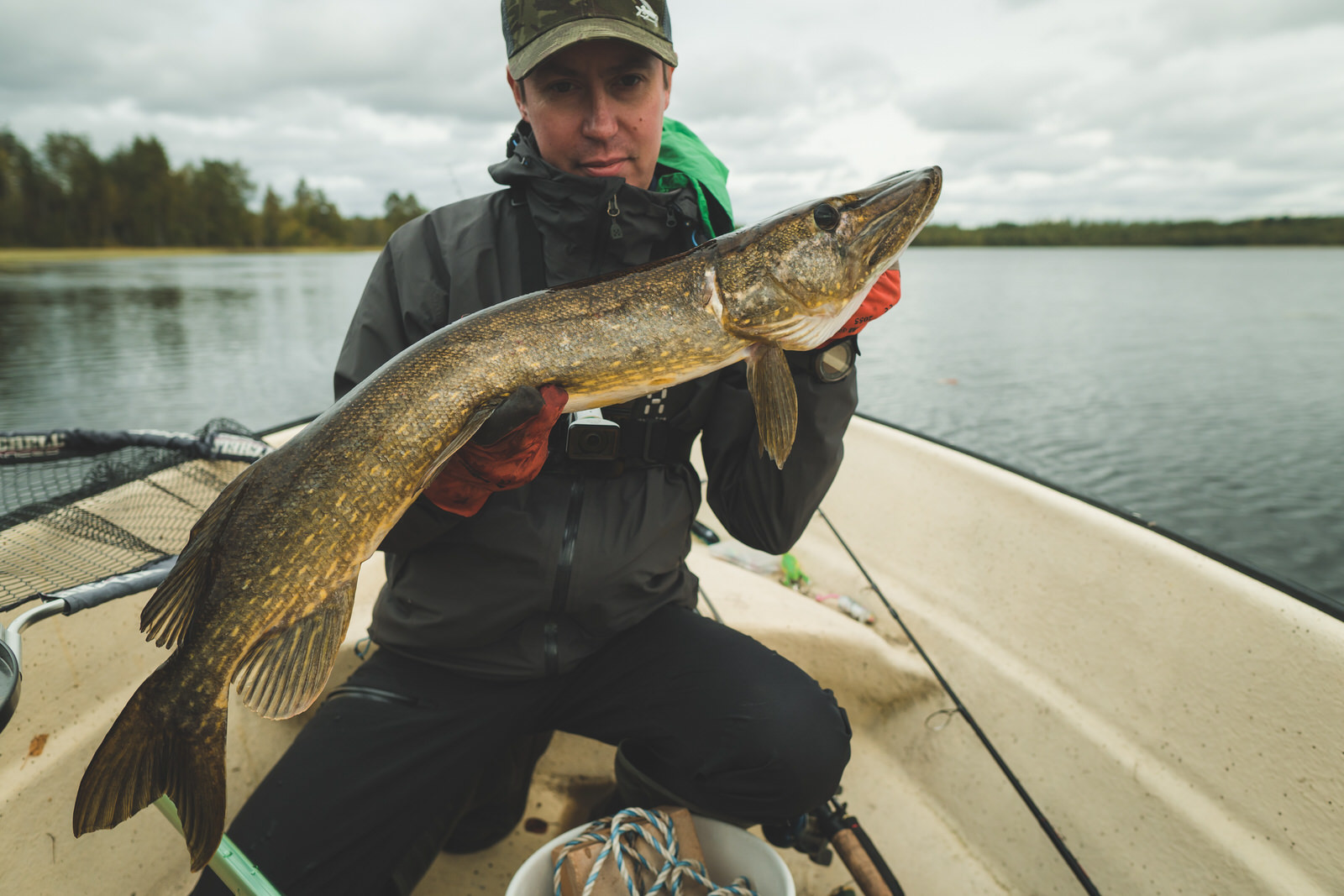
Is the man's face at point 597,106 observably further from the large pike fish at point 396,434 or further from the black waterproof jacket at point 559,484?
the large pike fish at point 396,434

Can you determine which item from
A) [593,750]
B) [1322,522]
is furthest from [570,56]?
[1322,522]

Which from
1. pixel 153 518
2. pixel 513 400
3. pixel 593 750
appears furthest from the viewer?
pixel 593 750

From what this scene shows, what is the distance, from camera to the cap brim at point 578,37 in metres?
1.81

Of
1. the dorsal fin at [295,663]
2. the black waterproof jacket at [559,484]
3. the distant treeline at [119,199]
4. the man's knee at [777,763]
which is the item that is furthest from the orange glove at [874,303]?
the distant treeline at [119,199]

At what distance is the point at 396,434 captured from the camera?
143 centimetres

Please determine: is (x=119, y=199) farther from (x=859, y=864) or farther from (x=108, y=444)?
(x=859, y=864)

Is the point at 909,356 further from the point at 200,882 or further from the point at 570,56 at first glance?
the point at 200,882

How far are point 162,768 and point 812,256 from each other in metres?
1.64

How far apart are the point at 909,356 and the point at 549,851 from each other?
13.6 metres

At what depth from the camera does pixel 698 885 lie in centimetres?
164

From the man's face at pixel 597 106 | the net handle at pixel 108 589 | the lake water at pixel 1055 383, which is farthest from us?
the lake water at pixel 1055 383

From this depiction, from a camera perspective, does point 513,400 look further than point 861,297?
No

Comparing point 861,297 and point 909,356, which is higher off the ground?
point 861,297

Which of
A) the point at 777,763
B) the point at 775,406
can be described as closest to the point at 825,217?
the point at 775,406
